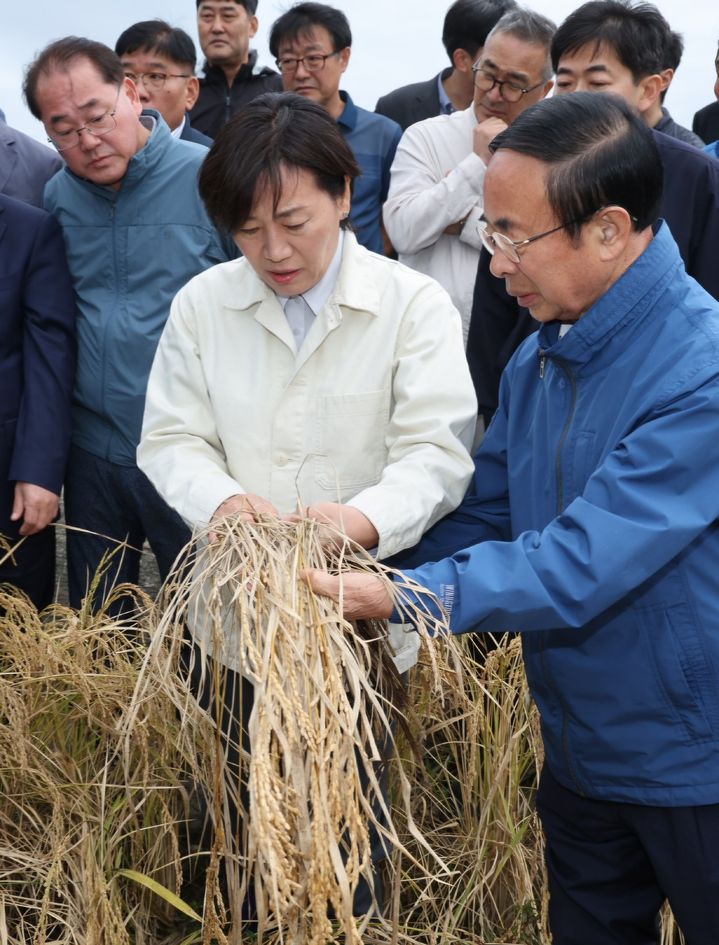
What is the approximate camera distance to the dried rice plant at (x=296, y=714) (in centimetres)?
149

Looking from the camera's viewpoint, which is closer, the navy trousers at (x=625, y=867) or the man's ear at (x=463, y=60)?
the navy trousers at (x=625, y=867)

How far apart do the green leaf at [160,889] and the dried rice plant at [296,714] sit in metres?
0.24

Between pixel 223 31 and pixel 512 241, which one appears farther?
pixel 223 31

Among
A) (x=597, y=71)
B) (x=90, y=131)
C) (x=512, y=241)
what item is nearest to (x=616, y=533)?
(x=512, y=241)

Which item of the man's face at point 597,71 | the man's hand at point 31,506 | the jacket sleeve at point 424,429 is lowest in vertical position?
the man's hand at point 31,506

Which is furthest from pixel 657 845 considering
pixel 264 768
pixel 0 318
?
pixel 0 318

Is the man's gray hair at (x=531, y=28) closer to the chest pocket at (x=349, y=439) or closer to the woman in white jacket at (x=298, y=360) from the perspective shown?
the woman in white jacket at (x=298, y=360)

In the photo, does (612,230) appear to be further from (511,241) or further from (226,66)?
(226,66)

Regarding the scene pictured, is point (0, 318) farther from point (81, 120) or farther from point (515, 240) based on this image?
point (515, 240)

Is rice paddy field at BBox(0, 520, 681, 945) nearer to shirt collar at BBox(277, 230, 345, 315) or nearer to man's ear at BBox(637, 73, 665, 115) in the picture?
shirt collar at BBox(277, 230, 345, 315)

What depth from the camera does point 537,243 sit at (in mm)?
1652

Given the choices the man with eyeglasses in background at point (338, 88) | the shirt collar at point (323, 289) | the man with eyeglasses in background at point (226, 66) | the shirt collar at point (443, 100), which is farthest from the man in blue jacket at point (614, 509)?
the man with eyeglasses in background at point (226, 66)

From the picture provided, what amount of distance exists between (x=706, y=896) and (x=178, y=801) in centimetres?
126

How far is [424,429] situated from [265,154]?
0.56 metres
